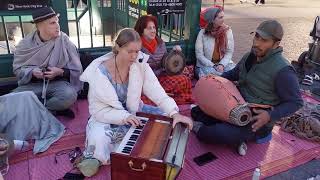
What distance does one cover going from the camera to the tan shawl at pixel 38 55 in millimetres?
3709

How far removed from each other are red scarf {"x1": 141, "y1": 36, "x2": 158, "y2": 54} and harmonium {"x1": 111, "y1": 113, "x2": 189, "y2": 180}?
195 cm

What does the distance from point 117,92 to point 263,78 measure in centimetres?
142

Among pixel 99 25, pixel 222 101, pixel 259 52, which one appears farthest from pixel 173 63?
pixel 99 25

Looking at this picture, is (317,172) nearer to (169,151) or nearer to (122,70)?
(169,151)

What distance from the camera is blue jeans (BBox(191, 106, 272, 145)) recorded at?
10.3ft

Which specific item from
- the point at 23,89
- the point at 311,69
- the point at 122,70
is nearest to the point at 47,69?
the point at 23,89

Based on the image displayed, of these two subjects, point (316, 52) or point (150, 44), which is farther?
point (316, 52)

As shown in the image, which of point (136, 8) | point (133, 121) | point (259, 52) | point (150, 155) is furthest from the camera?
point (136, 8)

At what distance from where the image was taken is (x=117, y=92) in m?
3.14

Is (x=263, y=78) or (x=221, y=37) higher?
(x=221, y=37)

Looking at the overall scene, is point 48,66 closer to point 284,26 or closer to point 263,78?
point 263,78

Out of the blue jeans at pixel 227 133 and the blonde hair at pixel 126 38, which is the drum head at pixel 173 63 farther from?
the blonde hair at pixel 126 38

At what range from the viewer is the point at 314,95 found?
16.1ft

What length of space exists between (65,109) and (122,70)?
1194 millimetres
